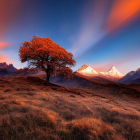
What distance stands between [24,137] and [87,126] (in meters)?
2.72

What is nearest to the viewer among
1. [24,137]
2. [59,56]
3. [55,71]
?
[24,137]

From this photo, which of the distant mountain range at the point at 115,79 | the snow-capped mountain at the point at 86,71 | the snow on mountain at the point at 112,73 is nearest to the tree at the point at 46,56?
the distant mountain range at the point at 115,79

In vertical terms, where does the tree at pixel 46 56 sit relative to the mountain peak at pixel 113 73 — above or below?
below

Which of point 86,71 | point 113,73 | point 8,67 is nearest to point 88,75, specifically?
point 86,71

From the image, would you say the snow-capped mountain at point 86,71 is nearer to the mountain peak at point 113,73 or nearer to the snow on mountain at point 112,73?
the snow on mountain at point 112,73

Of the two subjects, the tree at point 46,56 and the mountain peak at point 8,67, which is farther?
the mountain peak at point 8,67

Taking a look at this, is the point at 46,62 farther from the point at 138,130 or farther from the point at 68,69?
the point at 138,130

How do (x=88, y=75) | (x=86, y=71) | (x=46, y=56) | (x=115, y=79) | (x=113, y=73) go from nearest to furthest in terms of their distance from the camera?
(x=46, y=56)
(x=88, y=75)
(x=86, y=71)
(x=115, y=79)
(x=113, y=73)

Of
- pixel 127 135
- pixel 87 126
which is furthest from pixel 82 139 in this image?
pixel 127 135

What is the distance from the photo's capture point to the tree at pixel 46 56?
2028 cm

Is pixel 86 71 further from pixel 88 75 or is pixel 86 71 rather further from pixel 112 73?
pixel 112 73

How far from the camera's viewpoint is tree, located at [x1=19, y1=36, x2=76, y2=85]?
2028 centimetres

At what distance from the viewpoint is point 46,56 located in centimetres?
2209

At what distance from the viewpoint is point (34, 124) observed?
4.84m
